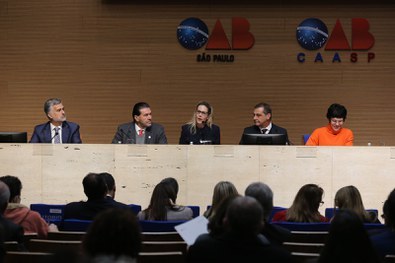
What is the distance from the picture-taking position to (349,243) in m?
3.44

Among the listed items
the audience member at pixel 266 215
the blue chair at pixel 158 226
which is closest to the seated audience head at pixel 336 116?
the blue chair at pixel 158 226

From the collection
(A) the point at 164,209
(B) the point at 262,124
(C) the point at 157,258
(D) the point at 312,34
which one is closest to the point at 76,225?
(A) the point at 164,209

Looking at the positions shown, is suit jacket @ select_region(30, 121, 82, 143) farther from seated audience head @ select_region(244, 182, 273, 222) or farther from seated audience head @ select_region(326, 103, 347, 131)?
seated audience head @ select_region(244, 182, 273, 222)

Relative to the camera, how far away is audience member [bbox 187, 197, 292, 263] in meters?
3.56

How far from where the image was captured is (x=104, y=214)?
11.3 ft

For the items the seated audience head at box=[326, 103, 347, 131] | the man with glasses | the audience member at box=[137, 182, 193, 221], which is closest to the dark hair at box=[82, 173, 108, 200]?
the audience member at box=[137, 182, 193, 221]

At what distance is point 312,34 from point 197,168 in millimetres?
3817

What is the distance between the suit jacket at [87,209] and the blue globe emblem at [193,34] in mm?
5550

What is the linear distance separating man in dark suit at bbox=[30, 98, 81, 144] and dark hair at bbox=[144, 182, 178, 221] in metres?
3.21

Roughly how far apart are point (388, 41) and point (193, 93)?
9.87 feet

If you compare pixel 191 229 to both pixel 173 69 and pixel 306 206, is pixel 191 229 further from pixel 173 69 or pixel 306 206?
pixel 173 69

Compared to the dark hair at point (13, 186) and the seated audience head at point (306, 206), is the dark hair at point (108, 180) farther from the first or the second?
the seated audience head at point (306, 206)

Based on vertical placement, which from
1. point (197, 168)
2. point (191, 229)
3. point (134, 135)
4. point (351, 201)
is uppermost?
point (134, 135)

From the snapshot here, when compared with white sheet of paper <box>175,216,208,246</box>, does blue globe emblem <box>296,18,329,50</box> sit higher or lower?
higher
